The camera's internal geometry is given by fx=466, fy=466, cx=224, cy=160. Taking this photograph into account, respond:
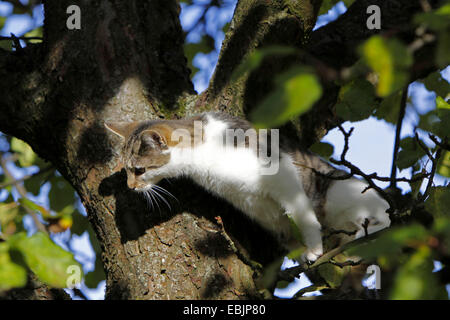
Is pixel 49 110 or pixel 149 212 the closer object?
pixel 149 212

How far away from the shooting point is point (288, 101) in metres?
0.93

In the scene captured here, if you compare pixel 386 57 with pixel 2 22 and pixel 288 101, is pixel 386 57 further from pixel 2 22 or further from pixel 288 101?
pixel 2 22

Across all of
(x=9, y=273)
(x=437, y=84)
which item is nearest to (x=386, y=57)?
(x=9, y=273)

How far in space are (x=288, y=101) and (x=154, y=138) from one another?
6.73ft

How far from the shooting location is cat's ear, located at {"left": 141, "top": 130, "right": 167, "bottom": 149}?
2.81 m

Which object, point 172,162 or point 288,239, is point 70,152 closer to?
point 172,162

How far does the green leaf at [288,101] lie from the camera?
916mm

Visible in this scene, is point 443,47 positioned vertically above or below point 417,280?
above

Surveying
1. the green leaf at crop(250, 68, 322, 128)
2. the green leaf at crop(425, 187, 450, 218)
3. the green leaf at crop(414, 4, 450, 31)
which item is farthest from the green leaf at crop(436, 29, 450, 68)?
the green leaf at crop(425, 187, 450, 218)

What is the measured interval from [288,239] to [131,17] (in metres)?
1.75
